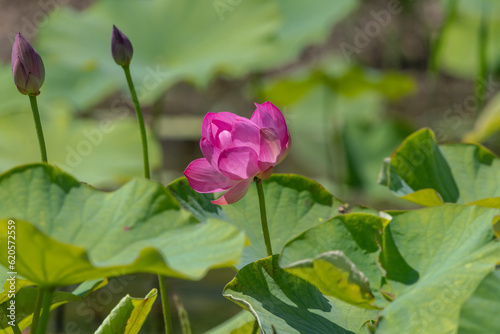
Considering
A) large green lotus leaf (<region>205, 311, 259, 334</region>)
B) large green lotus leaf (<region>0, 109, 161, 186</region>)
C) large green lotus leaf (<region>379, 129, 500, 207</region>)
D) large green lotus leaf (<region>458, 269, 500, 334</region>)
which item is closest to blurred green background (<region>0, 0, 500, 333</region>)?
large green lotus leaf (<region>0, 109, 161, 186</region>)

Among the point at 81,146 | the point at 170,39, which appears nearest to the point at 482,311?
the point at 81,146

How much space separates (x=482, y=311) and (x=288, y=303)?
17 cm

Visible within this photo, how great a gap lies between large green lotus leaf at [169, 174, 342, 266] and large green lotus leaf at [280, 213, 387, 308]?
0.28 feet

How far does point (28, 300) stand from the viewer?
0.56 meters

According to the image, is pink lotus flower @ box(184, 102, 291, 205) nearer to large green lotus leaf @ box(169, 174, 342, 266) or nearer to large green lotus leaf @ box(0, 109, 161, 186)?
large green lotus leaf @ box(169, 174, 342, 266)

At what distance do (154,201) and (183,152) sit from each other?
2351mm

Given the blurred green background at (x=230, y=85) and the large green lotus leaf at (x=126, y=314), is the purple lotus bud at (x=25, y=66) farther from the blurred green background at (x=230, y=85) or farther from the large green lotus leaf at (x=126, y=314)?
the blurred green background at (x=230, y=85)

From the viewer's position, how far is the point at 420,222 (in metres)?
0.52

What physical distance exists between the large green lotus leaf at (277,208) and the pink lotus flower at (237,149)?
3.2 inches

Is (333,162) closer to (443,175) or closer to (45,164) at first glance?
(443,175)

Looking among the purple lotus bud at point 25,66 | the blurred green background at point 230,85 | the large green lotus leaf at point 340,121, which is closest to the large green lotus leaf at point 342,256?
the purple lotus bud at point 25,66

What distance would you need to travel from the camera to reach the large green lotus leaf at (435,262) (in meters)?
0.42

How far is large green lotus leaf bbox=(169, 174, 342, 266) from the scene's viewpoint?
0.60 m

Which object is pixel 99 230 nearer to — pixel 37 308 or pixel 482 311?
pixel 37 308
